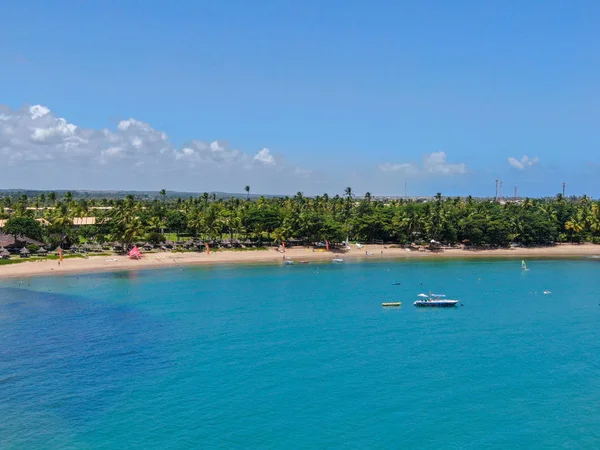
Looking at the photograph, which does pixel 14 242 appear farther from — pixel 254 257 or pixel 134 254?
pixel 254 257

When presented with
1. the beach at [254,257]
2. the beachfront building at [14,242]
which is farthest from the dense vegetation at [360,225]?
the beachfront building at [14,242]

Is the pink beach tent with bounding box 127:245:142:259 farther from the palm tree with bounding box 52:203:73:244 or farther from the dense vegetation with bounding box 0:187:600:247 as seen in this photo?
the palm tree with bounding box 52:203:73:244

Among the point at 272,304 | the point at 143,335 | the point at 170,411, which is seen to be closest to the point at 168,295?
the point at 272,304

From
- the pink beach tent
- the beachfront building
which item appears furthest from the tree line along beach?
the pink beach tent

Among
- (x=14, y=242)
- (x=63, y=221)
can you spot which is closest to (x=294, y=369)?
(x=63, y=221)

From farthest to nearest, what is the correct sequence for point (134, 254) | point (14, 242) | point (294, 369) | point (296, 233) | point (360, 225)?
1. point (360, 225)
2. point (296, 233)
3. point (134, 254)
4. point (14, 242)
5. point (294, 369)

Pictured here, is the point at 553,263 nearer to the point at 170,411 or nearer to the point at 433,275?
the point at 433,275

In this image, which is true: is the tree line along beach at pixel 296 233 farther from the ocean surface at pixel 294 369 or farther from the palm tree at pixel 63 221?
the ocean surface at pixel 294 369
